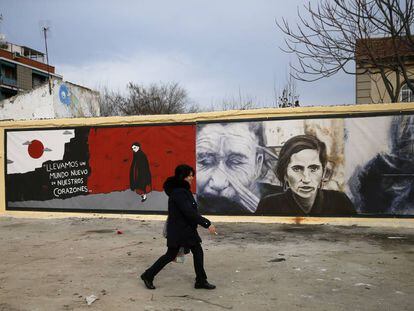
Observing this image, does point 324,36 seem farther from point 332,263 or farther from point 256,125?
point 332,263

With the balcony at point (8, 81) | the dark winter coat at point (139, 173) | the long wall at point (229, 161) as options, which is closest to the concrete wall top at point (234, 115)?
the long wall at point (229, 161)

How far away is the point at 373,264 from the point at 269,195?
4.22m

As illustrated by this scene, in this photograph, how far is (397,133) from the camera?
9.79 meters

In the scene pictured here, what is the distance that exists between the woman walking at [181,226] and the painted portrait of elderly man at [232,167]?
5351mm

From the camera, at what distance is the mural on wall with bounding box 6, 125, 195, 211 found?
37.6ft

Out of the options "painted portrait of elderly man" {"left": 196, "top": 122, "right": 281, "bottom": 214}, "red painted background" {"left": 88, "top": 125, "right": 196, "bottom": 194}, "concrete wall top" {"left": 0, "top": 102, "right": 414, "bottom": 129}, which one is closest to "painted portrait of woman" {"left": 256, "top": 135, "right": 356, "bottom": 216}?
"painted portrait of elderly man" {"left": 196, "top": 122, "right": 281, "bottom": 214}

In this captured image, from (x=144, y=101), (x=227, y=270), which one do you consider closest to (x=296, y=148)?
(x=227, y=270)

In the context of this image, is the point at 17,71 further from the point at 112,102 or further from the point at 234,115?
the point at 234,115

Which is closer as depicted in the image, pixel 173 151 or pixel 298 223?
pixel 298 223

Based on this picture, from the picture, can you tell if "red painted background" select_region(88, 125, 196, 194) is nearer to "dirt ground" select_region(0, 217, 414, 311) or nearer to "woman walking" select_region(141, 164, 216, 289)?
"dirt ground" select_region(0, 217, 414, 311)

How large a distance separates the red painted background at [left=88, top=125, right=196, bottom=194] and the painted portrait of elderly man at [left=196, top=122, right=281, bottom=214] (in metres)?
0.42

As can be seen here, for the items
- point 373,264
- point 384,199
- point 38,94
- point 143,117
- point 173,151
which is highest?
point 38,94

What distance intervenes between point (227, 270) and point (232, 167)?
15.7 ft

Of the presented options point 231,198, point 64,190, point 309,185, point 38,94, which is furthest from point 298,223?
point 38,94
